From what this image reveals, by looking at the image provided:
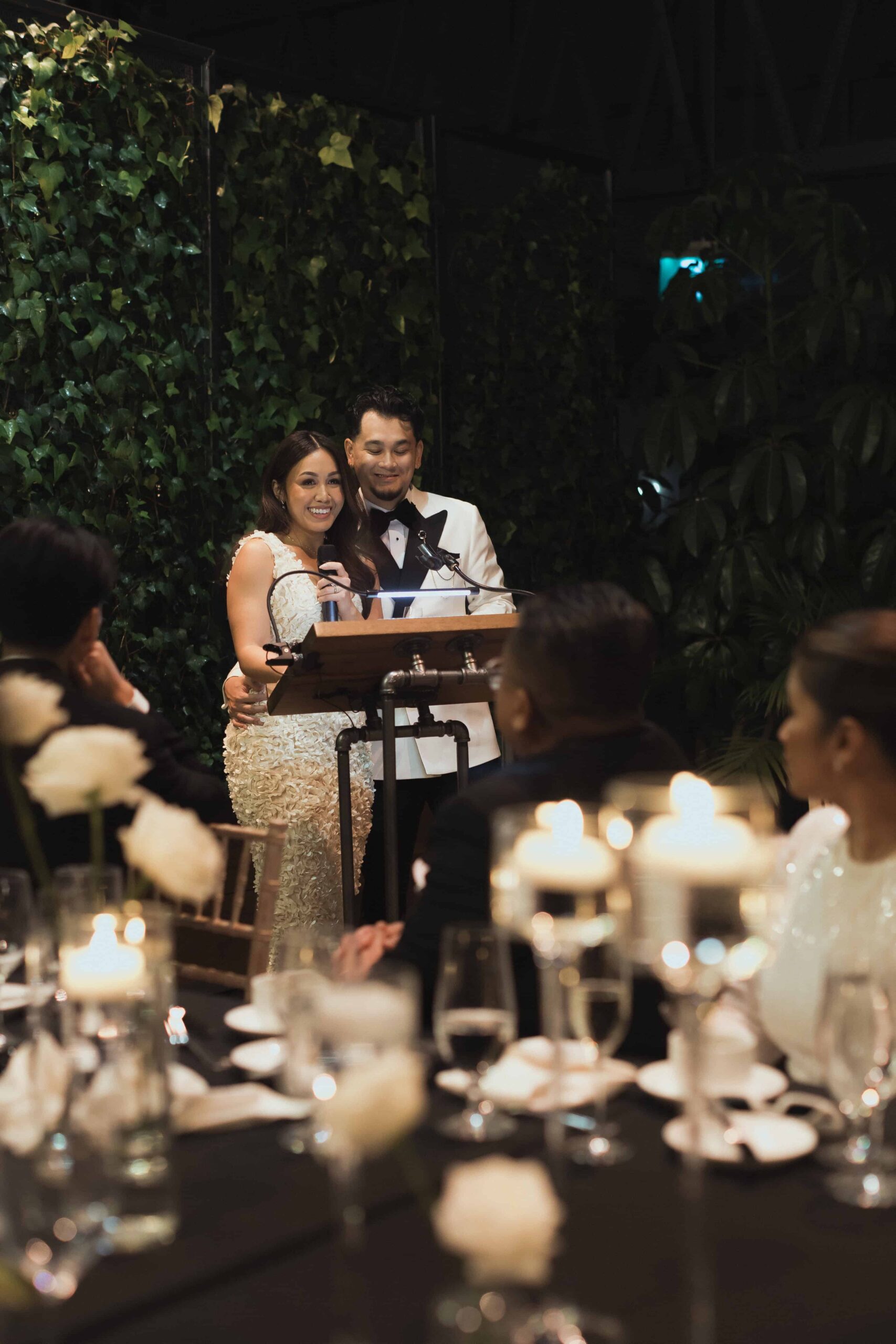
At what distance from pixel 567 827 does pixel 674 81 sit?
5910 mm

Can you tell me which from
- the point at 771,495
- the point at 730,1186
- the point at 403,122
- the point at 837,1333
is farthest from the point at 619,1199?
the point at 403,122

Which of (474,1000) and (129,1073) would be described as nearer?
(129,1073)

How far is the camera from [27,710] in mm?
1534

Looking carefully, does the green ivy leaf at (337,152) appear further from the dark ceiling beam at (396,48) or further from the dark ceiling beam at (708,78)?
the dark ceiling beam at (396,48)

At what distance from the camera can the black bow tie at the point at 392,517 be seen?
4230 mm

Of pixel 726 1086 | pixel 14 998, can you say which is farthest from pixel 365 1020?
pixel 14 998

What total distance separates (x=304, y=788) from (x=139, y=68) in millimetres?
2095

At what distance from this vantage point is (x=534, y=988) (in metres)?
1.94

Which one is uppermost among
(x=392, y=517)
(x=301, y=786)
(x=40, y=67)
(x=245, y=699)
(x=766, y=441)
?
(x=40, y=67)

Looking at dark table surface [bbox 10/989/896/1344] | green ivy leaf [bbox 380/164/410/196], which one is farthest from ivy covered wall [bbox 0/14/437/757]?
dark table surface [bbox 10/989/896/1344]

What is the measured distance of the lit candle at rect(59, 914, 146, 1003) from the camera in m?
1.25

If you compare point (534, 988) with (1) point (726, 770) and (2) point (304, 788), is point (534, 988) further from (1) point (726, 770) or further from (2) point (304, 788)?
(1) point (726, 770)

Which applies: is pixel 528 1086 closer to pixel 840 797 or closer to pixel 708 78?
pixel 840 797

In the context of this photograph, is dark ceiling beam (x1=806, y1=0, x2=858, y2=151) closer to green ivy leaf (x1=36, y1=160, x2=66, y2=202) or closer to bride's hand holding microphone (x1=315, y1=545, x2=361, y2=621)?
green ivy leaf (x1=36, y1=160, x2=66, y2=202)
